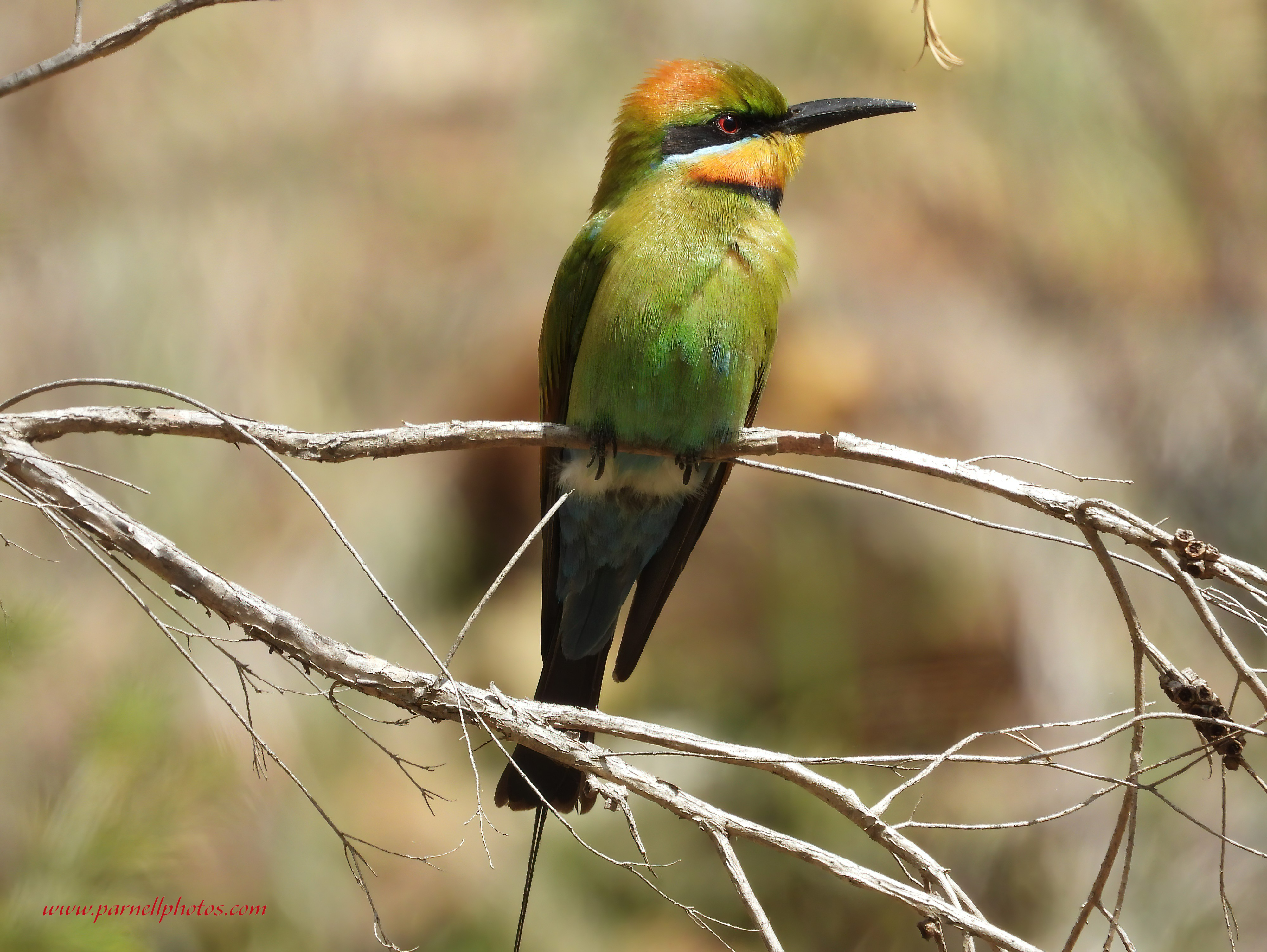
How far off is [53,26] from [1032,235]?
466 cm

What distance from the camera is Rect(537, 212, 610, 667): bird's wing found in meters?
2.28

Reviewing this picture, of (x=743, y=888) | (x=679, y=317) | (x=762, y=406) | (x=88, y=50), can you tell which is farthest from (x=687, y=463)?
(x=762, y=406)

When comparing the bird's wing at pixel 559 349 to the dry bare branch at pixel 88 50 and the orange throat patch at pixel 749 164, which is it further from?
the dry bare branch at pixel 88 50

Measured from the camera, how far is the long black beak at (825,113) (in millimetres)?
2453

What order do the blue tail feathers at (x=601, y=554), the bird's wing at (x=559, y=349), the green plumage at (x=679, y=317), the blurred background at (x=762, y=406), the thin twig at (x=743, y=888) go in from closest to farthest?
1. the thin twig at (x=743, y=888)
2. the green plumage at (x=679, y=317)
3. the bird's wing at (x=559, y=349)
4. the blue tail feathers at (x=601, y=554)
5. the blurred background at (x=762, y=406)

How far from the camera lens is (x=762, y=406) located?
464 centimetres

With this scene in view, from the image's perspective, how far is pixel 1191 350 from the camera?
4.78 metres

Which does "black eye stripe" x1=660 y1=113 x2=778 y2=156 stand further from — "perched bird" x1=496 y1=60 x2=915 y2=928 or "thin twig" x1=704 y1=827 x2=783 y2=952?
"thin twig" x1=704 y1=827 x2=783 y2=952

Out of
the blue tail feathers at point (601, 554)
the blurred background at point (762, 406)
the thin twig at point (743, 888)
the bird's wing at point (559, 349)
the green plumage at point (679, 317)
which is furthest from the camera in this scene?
the blurred background at point (762, 406)

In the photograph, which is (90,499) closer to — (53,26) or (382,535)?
(382,535)
